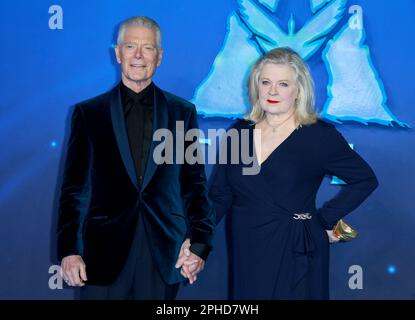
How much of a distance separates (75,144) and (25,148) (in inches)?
41.1

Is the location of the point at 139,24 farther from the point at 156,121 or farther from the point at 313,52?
the point at 313,52

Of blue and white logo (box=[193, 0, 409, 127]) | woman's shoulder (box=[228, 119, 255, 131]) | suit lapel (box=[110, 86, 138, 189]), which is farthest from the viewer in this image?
blue and white logo (box=[193, 0, 409, 127])

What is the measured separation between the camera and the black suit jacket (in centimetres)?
207

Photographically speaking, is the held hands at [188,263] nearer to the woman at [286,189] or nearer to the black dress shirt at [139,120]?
the woman at [286,189]

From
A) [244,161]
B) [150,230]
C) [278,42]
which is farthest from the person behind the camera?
[278,42]

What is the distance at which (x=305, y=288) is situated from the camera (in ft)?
7.14

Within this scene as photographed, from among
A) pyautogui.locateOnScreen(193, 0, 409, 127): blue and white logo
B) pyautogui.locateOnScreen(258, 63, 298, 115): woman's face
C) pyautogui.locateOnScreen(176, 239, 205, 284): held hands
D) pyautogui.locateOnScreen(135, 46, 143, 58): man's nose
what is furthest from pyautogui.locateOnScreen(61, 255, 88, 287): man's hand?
pyautogui.locateOnScreen(193, 0, 409, 127): blue and white logo

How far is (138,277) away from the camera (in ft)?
6.86

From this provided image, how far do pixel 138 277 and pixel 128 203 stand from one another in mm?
271

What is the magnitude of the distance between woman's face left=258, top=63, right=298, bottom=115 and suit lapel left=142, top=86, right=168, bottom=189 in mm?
383

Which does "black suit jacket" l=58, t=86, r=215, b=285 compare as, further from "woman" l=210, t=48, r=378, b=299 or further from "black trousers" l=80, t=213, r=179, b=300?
"woman" l=210, t=48, r=378, b=299

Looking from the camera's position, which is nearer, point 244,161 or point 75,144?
point 75,144
